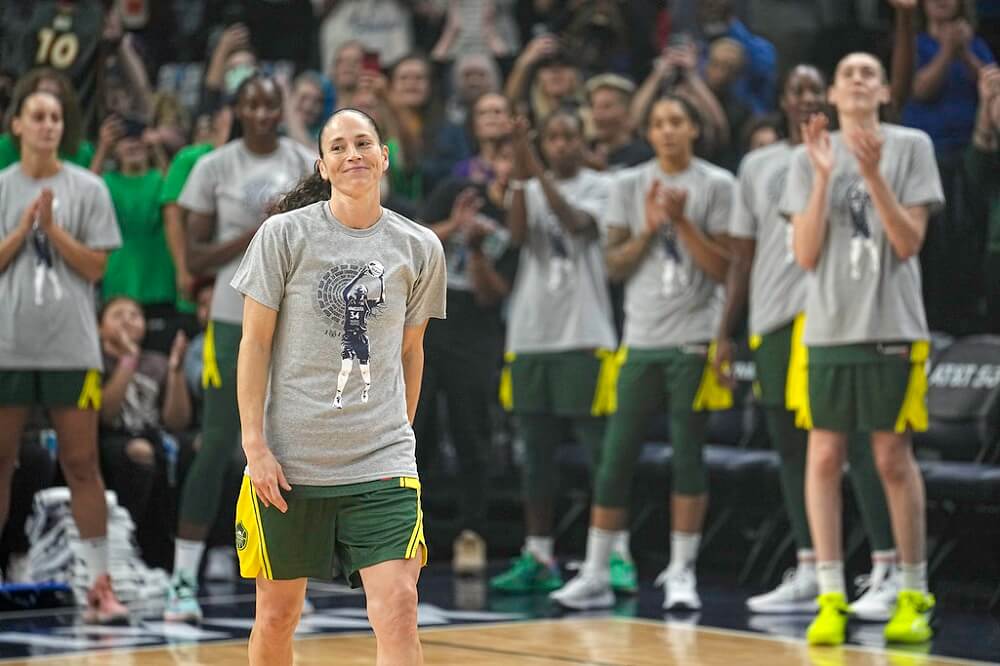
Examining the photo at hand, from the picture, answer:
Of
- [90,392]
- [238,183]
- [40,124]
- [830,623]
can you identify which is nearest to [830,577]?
[830,623]

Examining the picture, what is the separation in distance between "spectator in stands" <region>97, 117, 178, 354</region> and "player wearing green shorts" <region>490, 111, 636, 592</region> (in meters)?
1.63

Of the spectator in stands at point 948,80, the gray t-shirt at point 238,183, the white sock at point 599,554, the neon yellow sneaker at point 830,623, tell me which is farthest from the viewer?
the spectator in stands at point 948,80

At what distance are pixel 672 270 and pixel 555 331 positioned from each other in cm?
72

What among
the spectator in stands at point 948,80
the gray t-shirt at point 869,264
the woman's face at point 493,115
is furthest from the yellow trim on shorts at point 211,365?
the spectator in stands at point 948,80

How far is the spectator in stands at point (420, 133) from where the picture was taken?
8164mm

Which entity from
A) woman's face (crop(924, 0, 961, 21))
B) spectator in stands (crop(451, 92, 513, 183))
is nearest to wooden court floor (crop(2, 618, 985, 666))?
→ spectator in stands (crop(451, 92, 513, 183))

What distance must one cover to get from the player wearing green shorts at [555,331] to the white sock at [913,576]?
5.31 feet

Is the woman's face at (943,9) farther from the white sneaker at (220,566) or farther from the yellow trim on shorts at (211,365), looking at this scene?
the white sneaker at (220,566)

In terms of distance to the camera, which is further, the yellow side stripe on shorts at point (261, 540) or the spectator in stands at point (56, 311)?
the spectator in stands at point (56, 311)

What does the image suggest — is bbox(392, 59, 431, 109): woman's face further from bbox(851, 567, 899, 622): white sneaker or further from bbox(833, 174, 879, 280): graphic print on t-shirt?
bbox(851, 567, 899, 622): white sneaker

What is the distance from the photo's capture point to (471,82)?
8875mm

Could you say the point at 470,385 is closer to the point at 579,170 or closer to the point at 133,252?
the point at 579,170

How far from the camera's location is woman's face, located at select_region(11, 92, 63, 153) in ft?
20.3

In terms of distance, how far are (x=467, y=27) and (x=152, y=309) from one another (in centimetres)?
271
